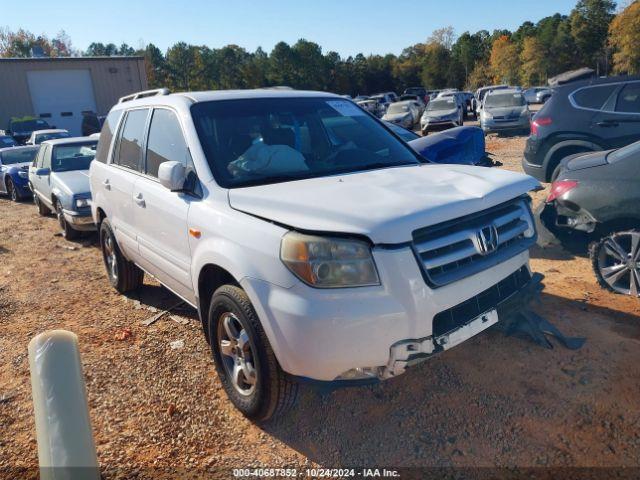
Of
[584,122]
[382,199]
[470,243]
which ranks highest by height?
[382,199]

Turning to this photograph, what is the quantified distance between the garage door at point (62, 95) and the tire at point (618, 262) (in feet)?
104

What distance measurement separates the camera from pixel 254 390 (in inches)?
113

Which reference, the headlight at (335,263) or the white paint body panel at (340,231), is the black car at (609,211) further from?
the headlight at (335,263)

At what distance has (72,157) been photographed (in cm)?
909

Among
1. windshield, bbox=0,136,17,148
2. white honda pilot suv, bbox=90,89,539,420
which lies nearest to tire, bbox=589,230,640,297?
white honda pilot suv, bbox=90,89,539,420

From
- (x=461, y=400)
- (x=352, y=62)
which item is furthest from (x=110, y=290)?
(x=352, y=62)

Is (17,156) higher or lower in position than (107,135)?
lower

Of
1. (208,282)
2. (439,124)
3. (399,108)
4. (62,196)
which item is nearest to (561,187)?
(208,282)

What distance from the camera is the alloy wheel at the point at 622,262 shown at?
4238mm

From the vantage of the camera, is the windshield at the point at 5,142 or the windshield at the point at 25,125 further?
the windshield at the point at 25,125

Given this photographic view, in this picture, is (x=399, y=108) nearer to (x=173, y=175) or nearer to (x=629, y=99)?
(x=629, y=99)

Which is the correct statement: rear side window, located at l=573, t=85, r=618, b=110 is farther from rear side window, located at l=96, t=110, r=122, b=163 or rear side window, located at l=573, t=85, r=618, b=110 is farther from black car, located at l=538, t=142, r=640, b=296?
rear side window, located at l=96, t=110, r=122, b=163

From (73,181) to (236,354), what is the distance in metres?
6.29

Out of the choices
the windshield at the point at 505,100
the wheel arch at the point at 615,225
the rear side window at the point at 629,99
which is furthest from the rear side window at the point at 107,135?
the windshield at the point at 505,100
